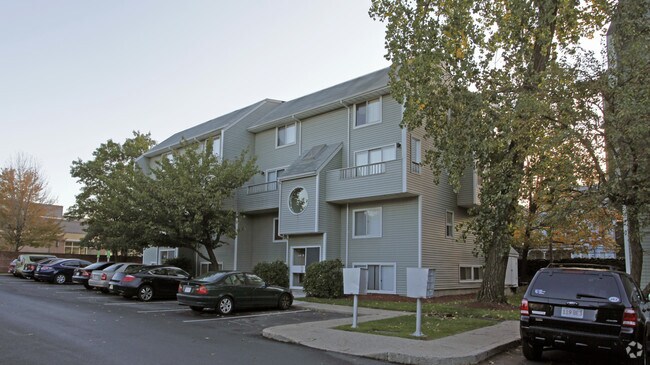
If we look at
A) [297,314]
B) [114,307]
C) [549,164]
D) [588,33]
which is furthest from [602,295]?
[114,307]

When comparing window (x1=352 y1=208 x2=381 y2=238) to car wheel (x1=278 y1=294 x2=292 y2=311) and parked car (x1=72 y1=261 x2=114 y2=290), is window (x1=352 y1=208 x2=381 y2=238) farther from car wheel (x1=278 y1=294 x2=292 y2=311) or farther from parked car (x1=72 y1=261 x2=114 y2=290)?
parked car (x1=72 y1=261 x2=114 y2=290)

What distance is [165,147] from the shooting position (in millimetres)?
35781

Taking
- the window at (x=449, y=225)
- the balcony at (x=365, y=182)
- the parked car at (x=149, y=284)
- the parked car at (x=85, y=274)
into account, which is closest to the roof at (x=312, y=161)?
the balcony at (x=365, y=182)

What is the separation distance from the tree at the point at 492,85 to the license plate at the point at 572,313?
16.9 ft

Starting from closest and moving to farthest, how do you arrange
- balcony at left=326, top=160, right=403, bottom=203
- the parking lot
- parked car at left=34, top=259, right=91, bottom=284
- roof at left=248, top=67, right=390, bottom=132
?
the parking lot, balcony at left=326, top=160, right=403, bottom=203, roof at left=248, top=67, right=390, bottom=132, parked car at left=34, top=259, right=91, bottom=284

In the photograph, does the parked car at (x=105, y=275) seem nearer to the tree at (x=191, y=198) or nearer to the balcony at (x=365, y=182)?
the tree at (x=191, y=198)

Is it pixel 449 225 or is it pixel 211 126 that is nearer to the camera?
pixel 449 225

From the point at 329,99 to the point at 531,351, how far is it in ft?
62.7

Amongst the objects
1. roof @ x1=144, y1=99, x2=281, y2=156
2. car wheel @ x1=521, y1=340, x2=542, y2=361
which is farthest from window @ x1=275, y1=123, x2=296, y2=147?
car wheel @ x1=521, y1=340, x2=542, y2=361

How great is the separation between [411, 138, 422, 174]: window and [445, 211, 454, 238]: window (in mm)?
3633

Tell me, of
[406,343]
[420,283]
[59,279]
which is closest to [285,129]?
[59,279]

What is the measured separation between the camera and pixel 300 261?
2473cm

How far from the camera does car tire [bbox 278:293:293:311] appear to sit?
16.2m

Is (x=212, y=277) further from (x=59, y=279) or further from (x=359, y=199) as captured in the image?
(x=59, y=279)
